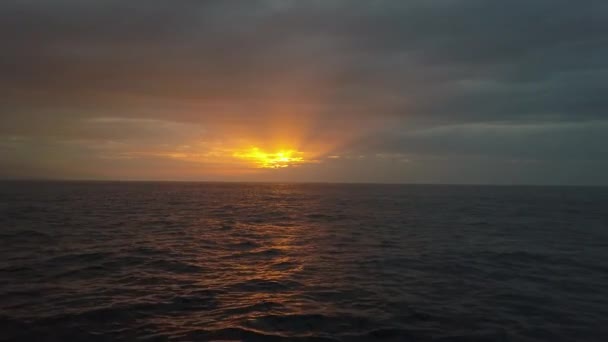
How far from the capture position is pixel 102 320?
13961 millimetres

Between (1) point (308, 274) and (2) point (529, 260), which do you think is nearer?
(1) point (308, 274)

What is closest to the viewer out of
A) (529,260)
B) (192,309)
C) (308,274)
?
(192,309)

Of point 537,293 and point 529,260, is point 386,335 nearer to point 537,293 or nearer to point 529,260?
point 537,293

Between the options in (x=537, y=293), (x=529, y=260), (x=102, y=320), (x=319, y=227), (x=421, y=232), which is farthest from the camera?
(x=319, y=227)

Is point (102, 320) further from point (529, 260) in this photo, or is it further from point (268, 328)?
point (529, 260)

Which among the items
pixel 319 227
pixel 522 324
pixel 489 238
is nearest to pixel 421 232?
pixel 489 238

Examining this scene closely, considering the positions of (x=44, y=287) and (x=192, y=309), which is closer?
(x=192, y=309)

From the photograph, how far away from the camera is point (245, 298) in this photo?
1700 cm

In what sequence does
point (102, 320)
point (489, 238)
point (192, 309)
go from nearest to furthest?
point (102, 320)
point (192, 309)
point (489, 238)

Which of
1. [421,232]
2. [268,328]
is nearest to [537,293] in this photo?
[268,328]

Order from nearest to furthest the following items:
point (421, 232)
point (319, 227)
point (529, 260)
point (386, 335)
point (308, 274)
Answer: point (386, 335) < point (308, 274) < point (529, 260) < point (421, 232) < point (319, 227)

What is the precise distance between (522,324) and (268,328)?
9078 mm

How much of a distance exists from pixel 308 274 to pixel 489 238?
875 inches

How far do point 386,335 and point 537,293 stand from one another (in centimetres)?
991
